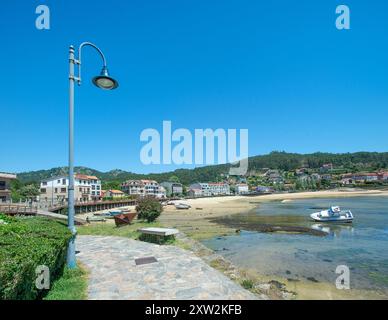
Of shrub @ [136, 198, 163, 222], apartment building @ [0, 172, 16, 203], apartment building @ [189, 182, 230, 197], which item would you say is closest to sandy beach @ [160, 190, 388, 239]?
shrub @ [136, 198, 163, 222]

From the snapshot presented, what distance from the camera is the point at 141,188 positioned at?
379 feet

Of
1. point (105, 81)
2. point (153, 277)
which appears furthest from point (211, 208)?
point (105, 81)

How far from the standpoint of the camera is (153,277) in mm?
7098

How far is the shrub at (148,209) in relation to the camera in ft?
64.5

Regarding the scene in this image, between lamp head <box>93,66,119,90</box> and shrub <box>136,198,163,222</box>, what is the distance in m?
12.8

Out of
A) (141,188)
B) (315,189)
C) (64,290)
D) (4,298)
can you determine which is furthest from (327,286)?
(315,189)

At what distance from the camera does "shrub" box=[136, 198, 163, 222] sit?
19.7 metres

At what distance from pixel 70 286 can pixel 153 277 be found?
205cm

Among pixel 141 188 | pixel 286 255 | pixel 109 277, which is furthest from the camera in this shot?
pixel 141 188

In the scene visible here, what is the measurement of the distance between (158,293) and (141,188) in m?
112

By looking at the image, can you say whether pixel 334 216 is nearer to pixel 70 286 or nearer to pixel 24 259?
pixel 70 286
